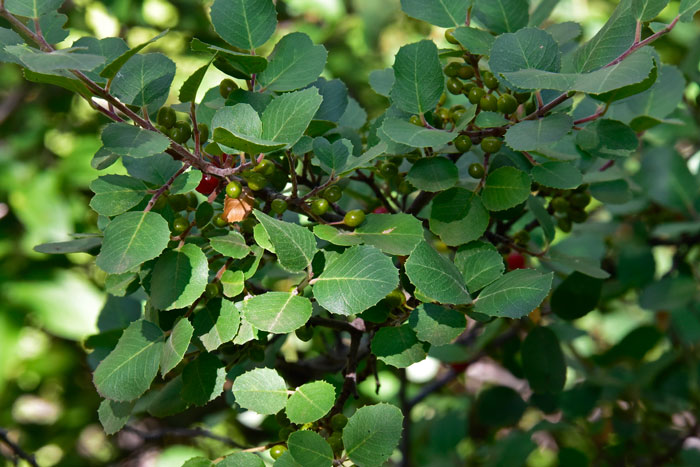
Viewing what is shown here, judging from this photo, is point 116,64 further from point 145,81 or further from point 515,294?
point 515,294

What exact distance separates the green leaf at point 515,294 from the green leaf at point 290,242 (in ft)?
0.48

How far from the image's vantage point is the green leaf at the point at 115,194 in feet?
1.88

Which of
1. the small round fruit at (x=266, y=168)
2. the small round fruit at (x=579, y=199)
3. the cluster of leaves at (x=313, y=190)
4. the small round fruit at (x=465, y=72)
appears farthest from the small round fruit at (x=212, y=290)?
the small round fruit at (x=579, y=199)

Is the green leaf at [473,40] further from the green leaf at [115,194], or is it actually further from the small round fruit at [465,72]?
the green leaf at [115,194]

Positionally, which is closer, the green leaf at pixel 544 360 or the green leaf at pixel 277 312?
the green leaf at pixel 277 312

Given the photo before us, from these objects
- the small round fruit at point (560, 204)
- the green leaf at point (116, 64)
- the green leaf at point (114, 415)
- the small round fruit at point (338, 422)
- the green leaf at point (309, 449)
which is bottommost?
the green leaf at point (114, 415)

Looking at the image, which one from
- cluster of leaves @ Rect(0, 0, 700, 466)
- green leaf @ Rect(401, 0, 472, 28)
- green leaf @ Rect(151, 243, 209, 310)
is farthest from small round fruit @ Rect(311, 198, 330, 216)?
green leaf @ Rect(401, 0, 472, 28)

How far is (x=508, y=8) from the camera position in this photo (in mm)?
697

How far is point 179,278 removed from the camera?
556mm

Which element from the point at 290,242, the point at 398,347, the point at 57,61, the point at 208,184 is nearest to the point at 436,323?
the point at 398,347

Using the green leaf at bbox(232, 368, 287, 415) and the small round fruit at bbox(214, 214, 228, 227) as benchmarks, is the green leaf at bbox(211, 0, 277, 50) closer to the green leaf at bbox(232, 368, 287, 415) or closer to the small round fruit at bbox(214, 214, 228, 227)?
the small round fruit at bbox(214, 214, 228, 227)

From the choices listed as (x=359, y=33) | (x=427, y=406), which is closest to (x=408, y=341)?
(x=427, y=406)

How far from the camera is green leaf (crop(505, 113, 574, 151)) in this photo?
21.9 inches

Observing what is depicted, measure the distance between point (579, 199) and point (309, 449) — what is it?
0.43 meters
